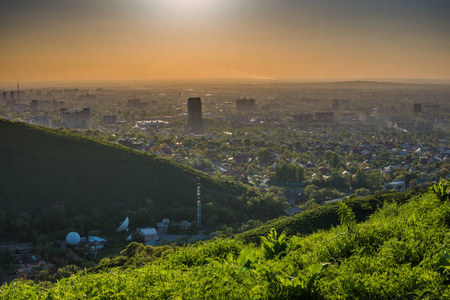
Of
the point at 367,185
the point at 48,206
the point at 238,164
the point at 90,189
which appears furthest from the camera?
the point at 238,164

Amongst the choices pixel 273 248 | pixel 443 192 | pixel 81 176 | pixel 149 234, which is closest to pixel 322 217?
pixel 443 192

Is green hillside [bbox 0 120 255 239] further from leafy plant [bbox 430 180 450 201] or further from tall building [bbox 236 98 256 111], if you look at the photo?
tall building [bbox 236 98 256 111]

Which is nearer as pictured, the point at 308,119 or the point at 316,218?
the point at 316,218

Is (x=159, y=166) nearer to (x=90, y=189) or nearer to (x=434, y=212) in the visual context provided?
(x=90, y=189)

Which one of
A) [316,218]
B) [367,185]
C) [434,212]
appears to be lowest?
[367,185]

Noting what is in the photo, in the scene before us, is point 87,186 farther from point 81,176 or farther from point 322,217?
point 322,217

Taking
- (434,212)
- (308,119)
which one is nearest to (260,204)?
(434,212)
